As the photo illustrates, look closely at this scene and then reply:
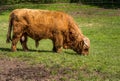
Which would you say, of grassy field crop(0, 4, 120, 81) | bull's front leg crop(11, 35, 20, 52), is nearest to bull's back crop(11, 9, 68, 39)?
bull's front leg crop(11, 35, 20, 52)

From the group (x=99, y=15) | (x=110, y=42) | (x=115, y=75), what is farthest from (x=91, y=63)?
(x=99, y=15)

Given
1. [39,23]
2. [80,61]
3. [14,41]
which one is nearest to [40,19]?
[39,23]

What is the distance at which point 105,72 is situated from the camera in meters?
10.6

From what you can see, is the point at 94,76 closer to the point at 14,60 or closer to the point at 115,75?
the point at 115,75

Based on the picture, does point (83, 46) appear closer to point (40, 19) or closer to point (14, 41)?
point (40, 19)

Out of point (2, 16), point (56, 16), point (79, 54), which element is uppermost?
point (56, 16)

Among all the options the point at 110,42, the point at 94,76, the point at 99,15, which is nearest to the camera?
the point at 94,76

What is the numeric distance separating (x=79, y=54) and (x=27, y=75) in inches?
172

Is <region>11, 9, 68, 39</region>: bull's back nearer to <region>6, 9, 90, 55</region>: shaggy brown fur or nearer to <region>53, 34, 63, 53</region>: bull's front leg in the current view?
<region>6, 9, 90, 55</region>: shaggy brown fur

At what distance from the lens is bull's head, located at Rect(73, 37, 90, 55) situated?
554 inches

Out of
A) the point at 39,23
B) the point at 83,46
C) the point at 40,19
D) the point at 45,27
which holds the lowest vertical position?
the point at 83,46

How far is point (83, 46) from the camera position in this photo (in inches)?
555

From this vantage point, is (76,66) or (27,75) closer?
(27,75)

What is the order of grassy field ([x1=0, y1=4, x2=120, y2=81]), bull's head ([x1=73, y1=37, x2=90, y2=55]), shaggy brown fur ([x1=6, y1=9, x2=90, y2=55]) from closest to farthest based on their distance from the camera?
grassy field ([x1=0, y1=4, x2=120, y2=81]), bull's head ([x1=73, y1=37, x2=90, y2=55]), shaggy brown fur ([x1=6, y1=9, x2=90, y2=55])
